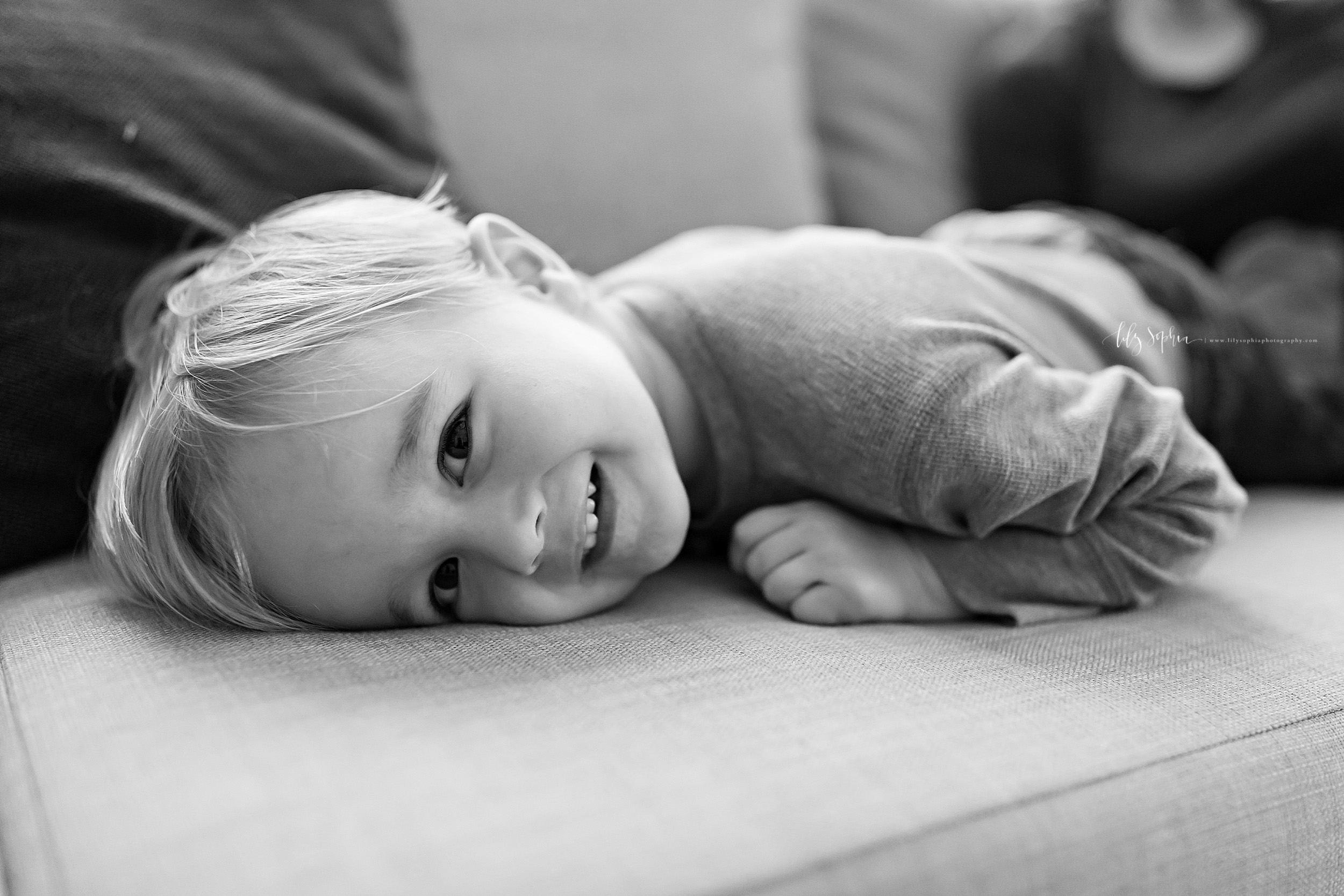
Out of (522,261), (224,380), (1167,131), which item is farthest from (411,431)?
(1167,131)

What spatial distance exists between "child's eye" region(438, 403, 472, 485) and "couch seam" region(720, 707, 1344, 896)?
38 cm

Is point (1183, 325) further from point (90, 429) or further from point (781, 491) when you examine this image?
point (90, 429)

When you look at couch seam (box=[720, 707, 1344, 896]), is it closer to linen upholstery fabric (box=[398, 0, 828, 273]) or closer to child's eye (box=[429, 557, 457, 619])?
child's eye (box=[429, 557, 457, 619])

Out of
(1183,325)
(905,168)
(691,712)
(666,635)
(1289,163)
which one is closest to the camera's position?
(691,712)

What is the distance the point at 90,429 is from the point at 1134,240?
1.18 meters

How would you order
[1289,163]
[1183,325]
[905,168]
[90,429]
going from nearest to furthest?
1. [90,429]
2. [1183,325]
3. [1289,163]
4. [905,168]

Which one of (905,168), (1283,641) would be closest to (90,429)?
(1283,641)

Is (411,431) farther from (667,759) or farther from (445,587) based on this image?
(667,759)

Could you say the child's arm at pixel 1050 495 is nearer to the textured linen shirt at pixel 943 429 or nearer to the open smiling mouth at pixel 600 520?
the textured linen shirt at pixel 943 429

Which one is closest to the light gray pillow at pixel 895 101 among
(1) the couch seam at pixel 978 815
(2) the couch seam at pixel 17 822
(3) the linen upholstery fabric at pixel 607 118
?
(3) the linen upholstery fabric at pixel 607 118

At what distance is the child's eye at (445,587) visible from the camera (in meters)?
0.78

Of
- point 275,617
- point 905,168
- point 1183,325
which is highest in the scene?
point 905,168

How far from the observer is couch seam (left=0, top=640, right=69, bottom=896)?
468 mm

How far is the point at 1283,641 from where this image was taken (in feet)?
2.38
